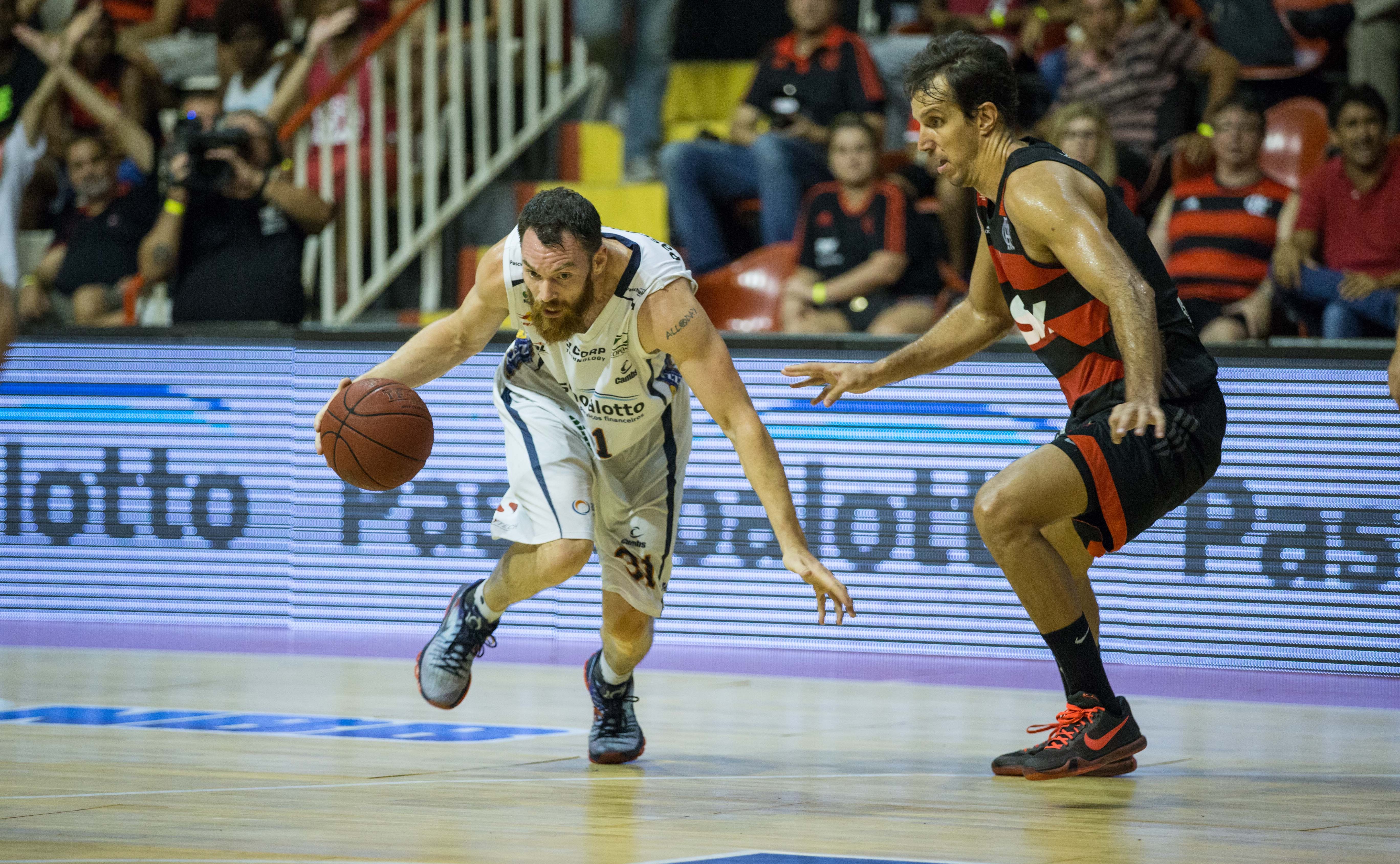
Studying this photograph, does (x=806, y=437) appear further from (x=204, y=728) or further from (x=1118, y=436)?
(x=1118, y=436)

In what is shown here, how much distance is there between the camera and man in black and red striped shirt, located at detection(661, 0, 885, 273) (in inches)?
356

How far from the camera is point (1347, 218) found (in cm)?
762

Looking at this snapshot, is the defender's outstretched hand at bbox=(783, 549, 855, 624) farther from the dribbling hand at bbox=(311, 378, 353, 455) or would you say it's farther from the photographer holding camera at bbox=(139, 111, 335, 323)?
the photographer holding camera at bbox=(139, 111, 335, 323)

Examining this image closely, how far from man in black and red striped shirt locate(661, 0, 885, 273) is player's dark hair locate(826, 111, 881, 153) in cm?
45

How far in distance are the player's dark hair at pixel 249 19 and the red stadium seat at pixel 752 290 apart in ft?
10.9

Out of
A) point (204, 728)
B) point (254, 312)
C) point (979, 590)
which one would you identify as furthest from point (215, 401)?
point (979, 590)

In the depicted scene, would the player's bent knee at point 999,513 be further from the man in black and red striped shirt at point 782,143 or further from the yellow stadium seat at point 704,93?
the yellow stadium seat at point 704,93

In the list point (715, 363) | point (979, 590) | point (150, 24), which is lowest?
point (979, 590)

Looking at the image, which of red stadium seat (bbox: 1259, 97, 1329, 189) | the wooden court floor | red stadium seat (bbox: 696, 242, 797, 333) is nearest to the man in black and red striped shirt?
red stadium seat (bbox: 696, 242, 797, 333)

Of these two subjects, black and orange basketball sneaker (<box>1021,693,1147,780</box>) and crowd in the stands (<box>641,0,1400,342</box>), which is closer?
black and orange basketball sneaker (<box>1021,693,1147,780</box>)

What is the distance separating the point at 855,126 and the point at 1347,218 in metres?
2.38

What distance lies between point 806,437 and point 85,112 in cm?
637

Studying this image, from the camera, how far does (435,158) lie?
9.95 meters

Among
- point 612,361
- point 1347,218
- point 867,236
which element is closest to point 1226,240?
point 1347,218
